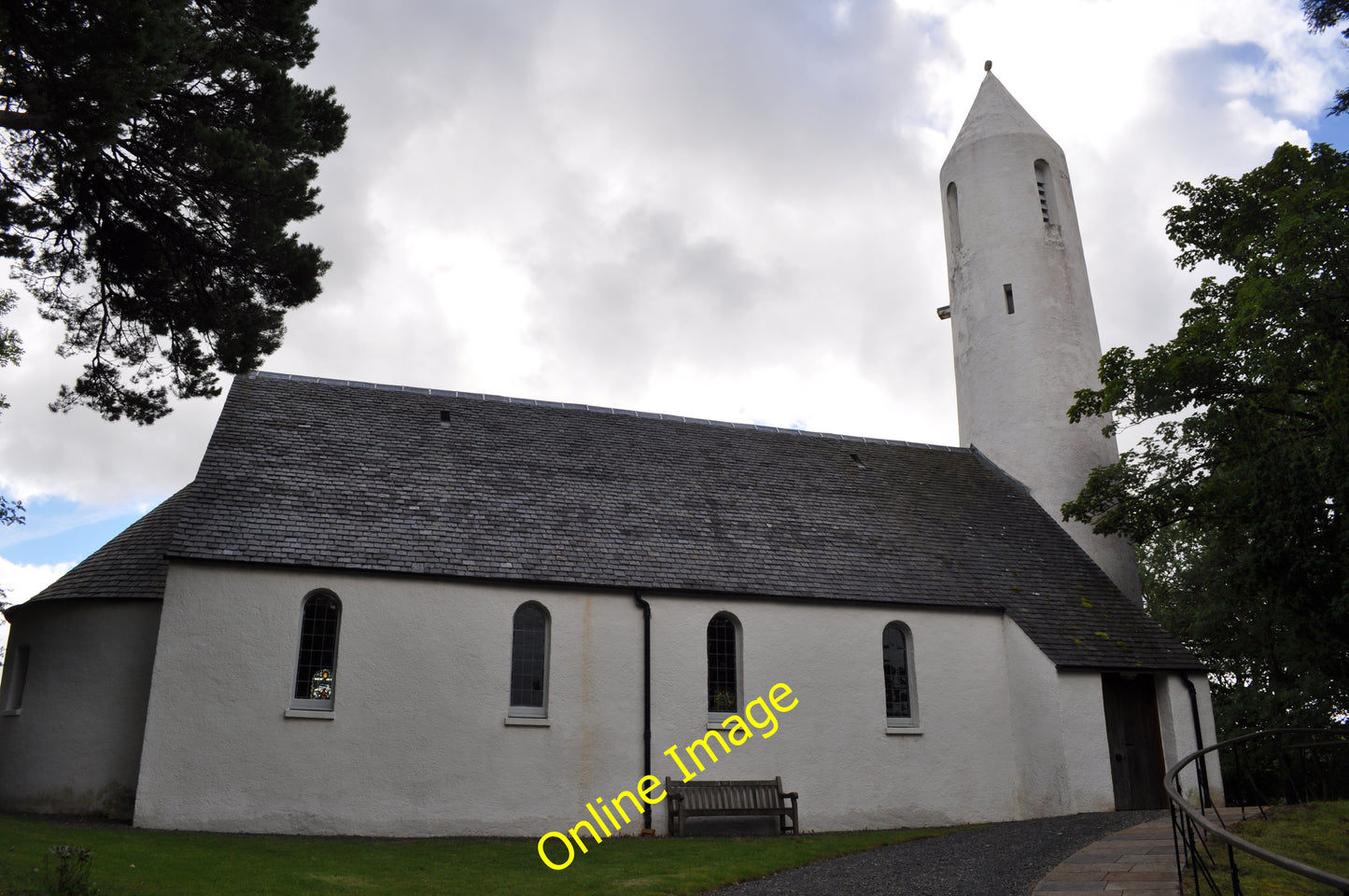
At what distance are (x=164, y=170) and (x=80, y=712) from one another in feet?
30.6

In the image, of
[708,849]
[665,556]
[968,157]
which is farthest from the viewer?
[968,157]

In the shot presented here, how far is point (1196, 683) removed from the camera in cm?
1950

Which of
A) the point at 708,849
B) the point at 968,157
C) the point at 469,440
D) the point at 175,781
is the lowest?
the point at 708,849

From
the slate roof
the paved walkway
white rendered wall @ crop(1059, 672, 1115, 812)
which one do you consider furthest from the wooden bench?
white rendered wall @ crop(1059, 672, 1115, 812)

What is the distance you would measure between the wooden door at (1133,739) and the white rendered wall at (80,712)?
699 inches

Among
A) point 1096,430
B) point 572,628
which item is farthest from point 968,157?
point 572,628

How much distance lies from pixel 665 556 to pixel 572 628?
97.2 inches

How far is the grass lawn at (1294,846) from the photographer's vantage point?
31.1ft

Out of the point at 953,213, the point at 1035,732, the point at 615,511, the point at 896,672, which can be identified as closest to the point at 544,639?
the point at 615,511

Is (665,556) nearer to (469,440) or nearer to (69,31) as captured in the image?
(469,440)

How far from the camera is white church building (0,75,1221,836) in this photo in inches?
607

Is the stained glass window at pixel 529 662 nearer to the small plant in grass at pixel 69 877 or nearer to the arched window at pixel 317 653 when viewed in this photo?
the arched window at pixel 317 653

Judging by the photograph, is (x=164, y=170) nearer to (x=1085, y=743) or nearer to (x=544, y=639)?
(x=544, y=639)

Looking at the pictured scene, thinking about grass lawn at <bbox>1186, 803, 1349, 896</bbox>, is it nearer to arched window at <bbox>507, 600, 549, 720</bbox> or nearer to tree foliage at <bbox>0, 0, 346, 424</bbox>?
arched window at <bbox>507, 600, 549, 720</bbox>
